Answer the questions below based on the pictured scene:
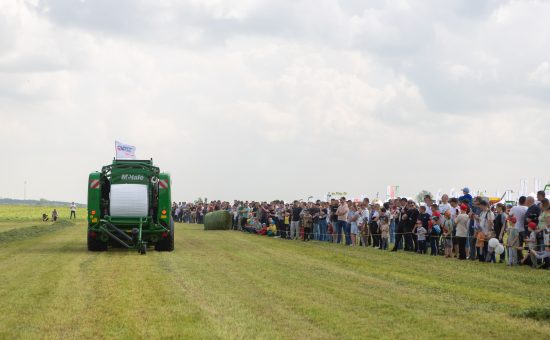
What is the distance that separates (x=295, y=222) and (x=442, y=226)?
13575mm

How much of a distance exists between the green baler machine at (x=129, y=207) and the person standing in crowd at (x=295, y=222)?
40.3 ft

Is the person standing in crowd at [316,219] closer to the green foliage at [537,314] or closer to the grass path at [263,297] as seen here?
the grass path at [263,297]

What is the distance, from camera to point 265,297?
48.2 feet

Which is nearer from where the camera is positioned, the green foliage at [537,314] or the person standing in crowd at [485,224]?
the green foliage at [537,314]

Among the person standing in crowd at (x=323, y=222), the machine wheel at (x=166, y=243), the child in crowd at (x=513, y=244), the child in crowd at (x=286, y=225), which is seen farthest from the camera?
the child in crowd at (x=286, y=225)

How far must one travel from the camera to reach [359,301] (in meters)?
14.2

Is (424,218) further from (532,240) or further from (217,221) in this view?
(217,221)

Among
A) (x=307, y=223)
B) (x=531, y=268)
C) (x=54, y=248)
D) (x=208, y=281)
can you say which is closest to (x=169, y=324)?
(x=208, y=281)

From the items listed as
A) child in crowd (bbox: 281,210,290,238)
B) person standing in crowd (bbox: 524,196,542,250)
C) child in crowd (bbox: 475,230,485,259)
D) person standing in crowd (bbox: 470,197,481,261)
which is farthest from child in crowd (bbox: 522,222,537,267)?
child in crowd (bbox: 281,210,290,238)

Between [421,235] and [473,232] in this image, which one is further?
[421,235]

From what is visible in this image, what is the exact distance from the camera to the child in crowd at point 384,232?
30344 millimetres

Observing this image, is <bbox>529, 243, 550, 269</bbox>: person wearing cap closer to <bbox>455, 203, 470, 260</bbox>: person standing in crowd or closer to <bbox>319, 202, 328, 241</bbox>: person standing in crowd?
<bbox>455, 203, 470, 260</bbox>: person standing in crowd

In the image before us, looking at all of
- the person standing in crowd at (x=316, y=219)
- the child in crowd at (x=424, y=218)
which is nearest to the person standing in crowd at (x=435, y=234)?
the child in crowd at (x=424, y=218)

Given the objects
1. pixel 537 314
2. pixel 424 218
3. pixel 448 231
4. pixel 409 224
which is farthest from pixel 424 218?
pixel 537 314
